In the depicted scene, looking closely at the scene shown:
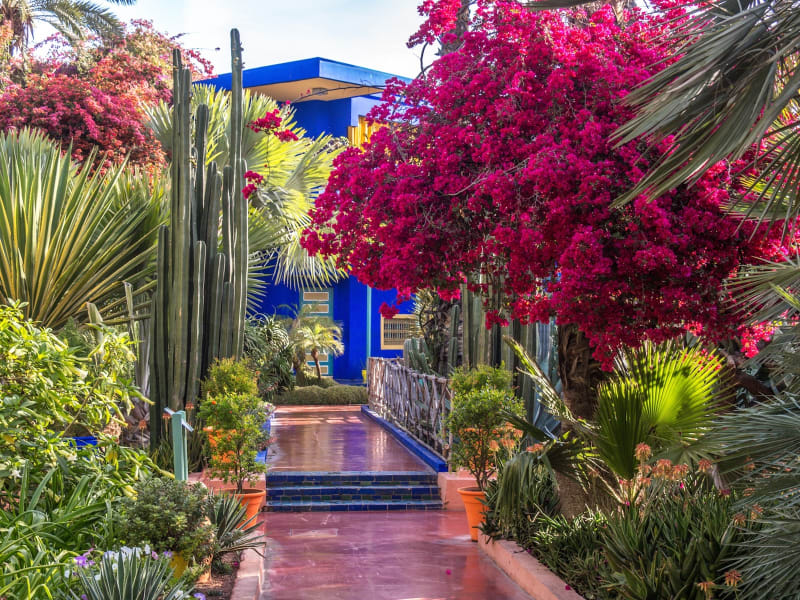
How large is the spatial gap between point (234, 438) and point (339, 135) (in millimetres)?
16378

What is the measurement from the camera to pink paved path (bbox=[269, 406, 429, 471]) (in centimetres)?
1071

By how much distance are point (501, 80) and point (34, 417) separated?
344 cm

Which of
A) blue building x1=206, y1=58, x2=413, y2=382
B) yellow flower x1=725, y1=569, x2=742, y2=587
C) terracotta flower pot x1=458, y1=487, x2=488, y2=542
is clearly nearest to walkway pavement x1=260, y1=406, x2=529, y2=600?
terracotta flower pot x1=458, y1=487, x2=488, y2=542

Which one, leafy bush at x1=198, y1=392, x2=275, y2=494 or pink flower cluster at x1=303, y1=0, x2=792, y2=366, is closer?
pink flower cluster at x1=303, y1=0, x2=792, y2=366

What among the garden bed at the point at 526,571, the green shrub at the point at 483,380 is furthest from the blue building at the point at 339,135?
the garden bed at the point at 526,571

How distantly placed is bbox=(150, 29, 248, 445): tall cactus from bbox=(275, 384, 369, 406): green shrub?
370 inches

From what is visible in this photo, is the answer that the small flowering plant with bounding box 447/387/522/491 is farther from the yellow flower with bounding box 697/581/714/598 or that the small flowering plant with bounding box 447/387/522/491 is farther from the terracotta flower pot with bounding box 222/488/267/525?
the yellow flower with bounding box 697/581/714/598

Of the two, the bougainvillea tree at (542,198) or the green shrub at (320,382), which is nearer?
the bougainvillea tree at (542,198)

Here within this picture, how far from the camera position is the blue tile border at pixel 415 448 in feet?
33.5

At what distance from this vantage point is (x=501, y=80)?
18.7ft

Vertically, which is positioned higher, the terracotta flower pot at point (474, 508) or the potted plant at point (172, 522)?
the potted plant at point (172, 522)

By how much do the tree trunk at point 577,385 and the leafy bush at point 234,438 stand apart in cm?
290

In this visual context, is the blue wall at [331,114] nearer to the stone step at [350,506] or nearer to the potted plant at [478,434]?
the stone step at [350,506]

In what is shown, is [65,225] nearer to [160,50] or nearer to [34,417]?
[34,417]
